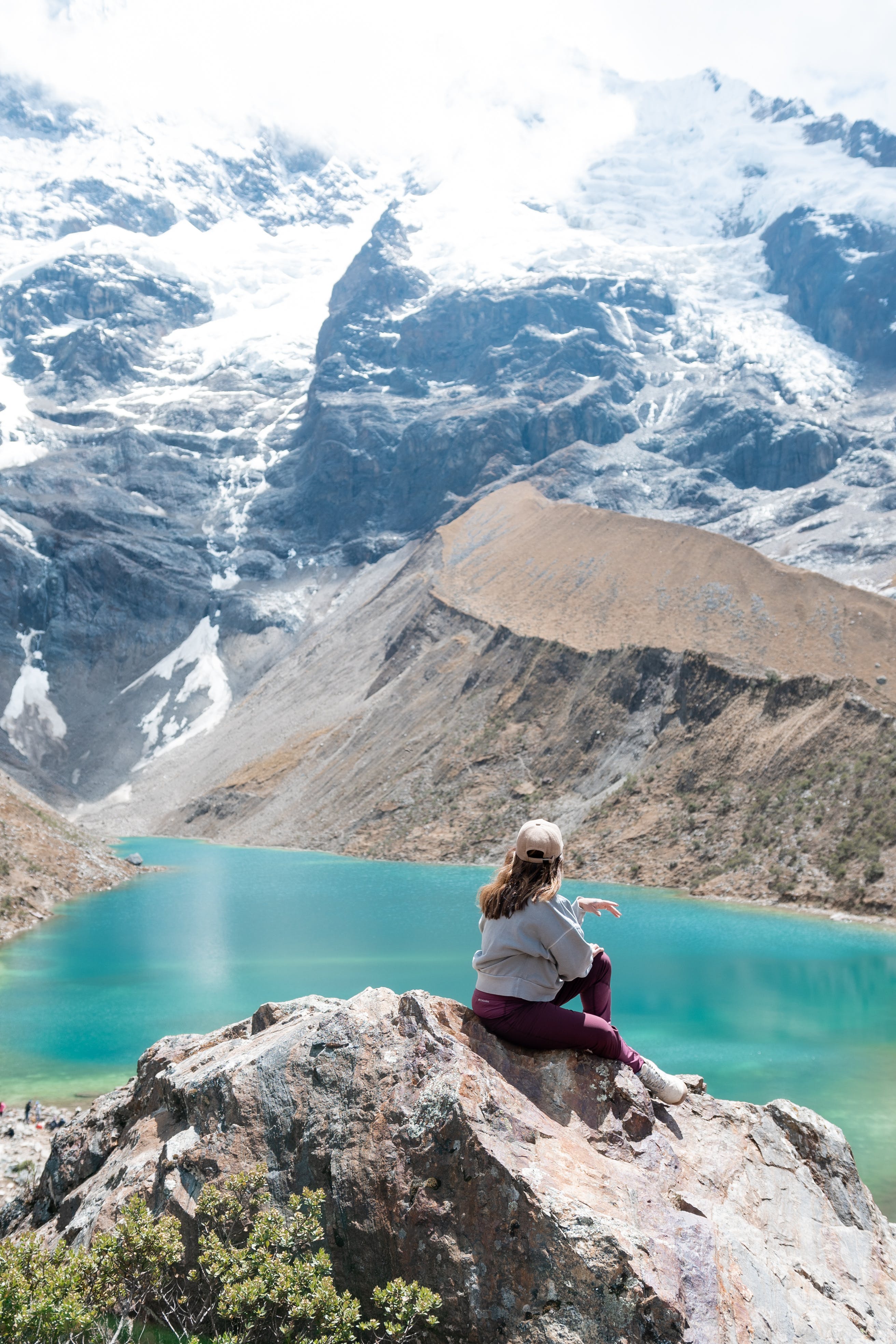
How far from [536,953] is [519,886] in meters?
0.44

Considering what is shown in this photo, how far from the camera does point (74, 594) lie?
158 meters

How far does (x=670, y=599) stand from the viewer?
2911 inches

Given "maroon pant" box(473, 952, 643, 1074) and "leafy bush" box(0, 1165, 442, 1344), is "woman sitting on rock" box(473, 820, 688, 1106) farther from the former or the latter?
"leafy bush" box(0, 1165, 442, 1344)

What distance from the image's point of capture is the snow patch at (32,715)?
447 feet

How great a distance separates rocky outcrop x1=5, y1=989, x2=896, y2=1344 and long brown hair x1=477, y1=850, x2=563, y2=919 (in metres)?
0.75

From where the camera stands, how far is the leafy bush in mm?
5480

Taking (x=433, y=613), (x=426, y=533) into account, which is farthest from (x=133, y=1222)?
(x=426, y=533)

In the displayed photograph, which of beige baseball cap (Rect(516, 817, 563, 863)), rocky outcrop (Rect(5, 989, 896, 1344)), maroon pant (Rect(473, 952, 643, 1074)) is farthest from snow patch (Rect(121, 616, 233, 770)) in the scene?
beige baseball cap (Rect(516, 817, 563, 863))

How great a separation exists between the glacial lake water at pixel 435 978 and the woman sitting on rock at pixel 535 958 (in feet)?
33.6

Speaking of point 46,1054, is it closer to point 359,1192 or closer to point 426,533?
point 359,1192

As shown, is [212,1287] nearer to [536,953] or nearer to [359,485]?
[536,953]

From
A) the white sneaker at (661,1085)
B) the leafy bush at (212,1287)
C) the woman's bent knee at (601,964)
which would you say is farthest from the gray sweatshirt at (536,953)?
the leafy bush at (212,1287)

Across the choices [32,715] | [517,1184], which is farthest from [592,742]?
[32,715]

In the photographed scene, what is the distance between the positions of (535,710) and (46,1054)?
51.4m
